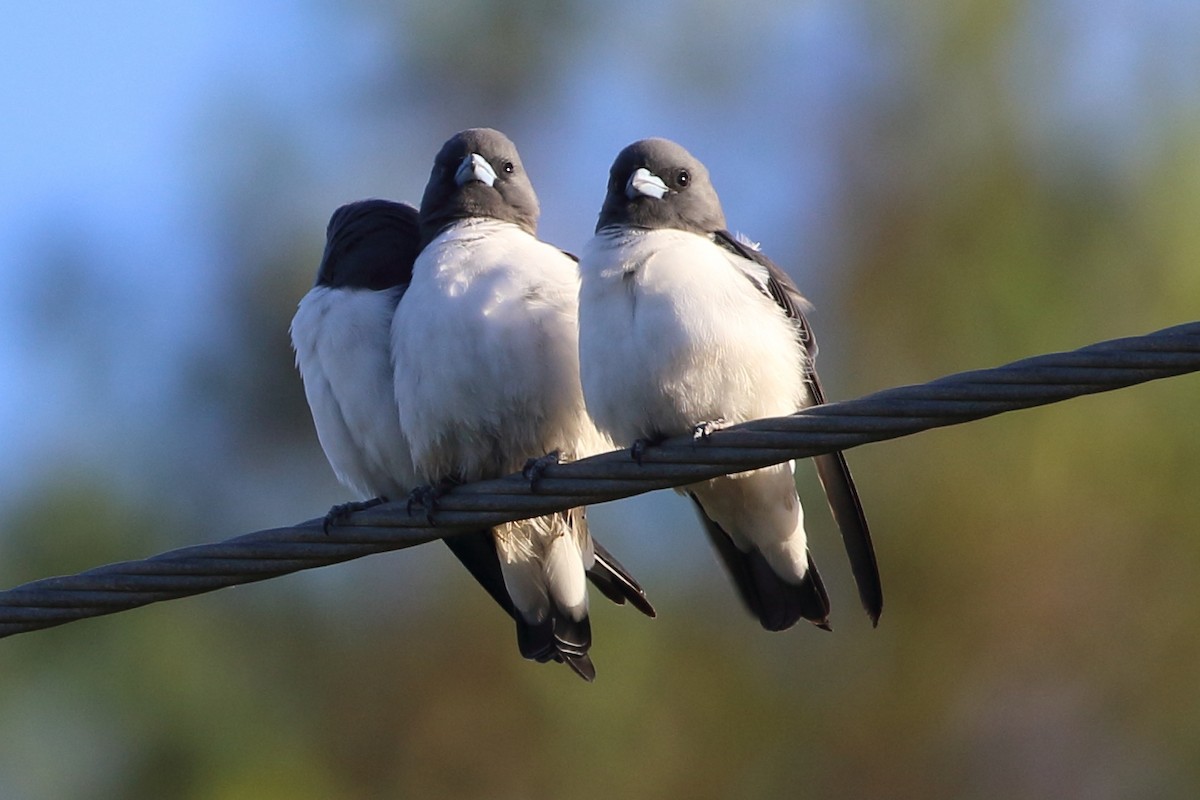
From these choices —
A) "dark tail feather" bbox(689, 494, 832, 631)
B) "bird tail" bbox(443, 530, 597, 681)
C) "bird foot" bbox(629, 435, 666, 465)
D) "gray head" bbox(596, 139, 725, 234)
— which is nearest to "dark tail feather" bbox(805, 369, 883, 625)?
"dark tail feather" bbox(689, 494, 832, 631)

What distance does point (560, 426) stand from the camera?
21.4ft

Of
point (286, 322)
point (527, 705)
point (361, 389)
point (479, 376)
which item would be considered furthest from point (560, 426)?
point (286, 322)


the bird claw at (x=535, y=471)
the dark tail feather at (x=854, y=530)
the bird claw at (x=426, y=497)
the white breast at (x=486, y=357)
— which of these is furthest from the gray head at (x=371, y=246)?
the dark tail feather at (x=854, y=530)

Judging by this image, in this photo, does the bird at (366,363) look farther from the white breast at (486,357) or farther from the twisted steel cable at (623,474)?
the twisted steel cable at (623,474)

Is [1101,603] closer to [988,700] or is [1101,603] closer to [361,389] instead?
[988,700]

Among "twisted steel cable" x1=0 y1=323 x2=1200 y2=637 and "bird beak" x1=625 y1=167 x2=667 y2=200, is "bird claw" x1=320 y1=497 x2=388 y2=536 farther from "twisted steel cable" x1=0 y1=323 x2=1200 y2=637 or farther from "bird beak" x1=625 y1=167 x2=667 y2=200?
"bird beak" x1=625 y1=167 x2=667 y2=200

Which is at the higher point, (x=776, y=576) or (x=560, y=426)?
(x=560, y=426)

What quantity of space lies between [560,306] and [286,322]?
806 centimetres

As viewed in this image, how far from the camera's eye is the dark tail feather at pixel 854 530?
6.12 metres

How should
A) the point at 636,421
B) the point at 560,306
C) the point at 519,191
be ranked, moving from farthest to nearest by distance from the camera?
the point at 519,191
the point at 560,306
the point at 636,421

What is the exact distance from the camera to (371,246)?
705 cm

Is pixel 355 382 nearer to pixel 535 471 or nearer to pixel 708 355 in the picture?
pixel 708 355

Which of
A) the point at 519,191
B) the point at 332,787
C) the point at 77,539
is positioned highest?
the point at 519,191

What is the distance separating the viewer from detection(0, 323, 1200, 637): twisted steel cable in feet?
13.7
